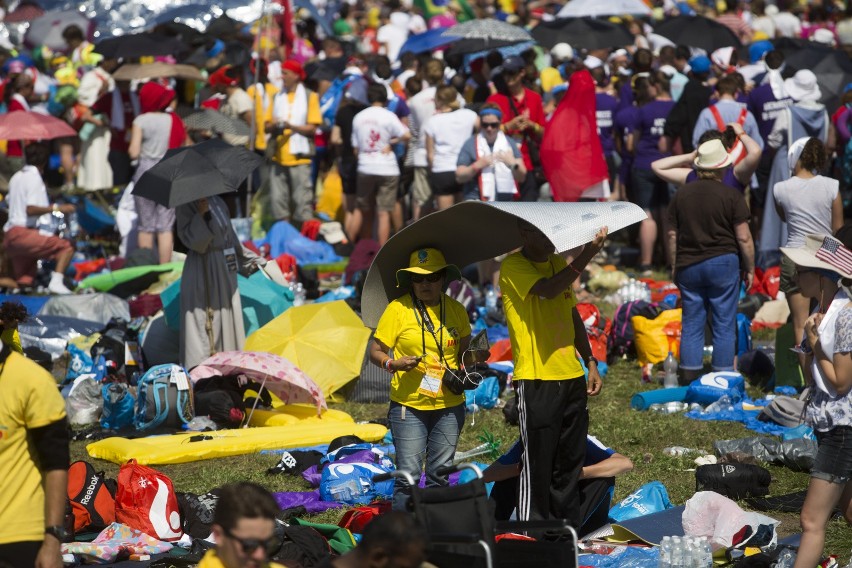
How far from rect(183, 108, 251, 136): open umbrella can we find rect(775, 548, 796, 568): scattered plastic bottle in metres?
9.53

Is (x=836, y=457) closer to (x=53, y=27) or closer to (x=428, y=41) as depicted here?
(x=428, y=41)

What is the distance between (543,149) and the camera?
40.7 ft

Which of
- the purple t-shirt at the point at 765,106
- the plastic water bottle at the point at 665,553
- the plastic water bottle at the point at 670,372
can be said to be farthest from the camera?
the purple t-shirt at the point at 765,106

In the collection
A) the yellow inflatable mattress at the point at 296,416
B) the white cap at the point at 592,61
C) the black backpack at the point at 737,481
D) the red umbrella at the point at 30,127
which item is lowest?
the yellow inflatable mattress at the point at 296,416

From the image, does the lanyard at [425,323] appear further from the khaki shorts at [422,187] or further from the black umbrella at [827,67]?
the black umbrella at [827,67]

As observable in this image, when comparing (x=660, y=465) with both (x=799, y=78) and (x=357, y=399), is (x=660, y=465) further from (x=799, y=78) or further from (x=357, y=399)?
(x=799, y=78)

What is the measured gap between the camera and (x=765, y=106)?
1341 centimetres

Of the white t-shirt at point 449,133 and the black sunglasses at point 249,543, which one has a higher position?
the black sunglasses at point 249,543

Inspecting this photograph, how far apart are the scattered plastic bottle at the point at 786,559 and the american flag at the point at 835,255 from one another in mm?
1385

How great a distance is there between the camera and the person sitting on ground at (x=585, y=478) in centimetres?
668

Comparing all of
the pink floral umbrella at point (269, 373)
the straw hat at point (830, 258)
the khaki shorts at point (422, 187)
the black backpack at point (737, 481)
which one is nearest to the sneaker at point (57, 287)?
the khaki shorts at point (422, 187)

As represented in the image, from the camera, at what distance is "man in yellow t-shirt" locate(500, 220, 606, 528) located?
20.7 feet

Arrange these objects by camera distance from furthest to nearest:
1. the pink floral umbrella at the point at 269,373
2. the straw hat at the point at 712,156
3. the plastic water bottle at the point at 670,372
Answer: the plastic water bottle at the point at 670,372, the pink floral umbrella at the point at 269,373, the straw hat at the point at 712,156

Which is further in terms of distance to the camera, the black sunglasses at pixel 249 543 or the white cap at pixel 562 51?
the white cap at pixel 562 51
